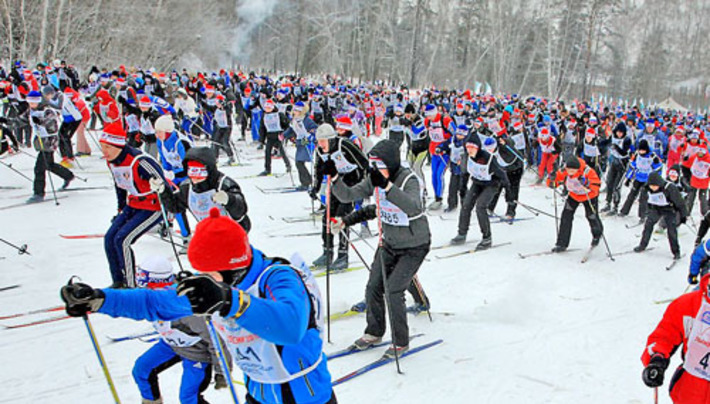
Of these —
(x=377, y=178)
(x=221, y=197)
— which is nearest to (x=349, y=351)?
(x=377, y=178)

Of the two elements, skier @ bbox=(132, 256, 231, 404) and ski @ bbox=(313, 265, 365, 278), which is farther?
ski @ bbox=(313, 265, 365, 278)

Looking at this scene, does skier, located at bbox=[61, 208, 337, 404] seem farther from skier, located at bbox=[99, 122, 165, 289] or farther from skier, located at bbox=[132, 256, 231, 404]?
skier, located at bbox=[99, 122, 165, 289]

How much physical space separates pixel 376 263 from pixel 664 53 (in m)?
57.7

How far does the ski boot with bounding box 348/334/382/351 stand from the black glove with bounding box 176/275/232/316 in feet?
10.6

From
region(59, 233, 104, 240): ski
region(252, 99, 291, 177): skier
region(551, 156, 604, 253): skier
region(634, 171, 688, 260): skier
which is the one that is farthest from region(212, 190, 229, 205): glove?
region(252, 99, 291, 177): skier

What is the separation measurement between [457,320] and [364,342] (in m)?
1.32

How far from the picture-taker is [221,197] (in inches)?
193

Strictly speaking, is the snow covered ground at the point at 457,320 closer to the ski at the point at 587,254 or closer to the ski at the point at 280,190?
the ski at the point at 587,254

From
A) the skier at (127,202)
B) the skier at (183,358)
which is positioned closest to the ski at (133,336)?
the skier at (127,202)

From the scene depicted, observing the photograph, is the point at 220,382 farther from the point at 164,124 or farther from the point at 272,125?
the point at 272,125

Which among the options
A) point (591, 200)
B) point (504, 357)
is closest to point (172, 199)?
point (504, 357)

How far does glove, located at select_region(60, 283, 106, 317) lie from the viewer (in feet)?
6.02

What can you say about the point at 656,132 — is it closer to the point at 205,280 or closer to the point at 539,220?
the point at 539,220

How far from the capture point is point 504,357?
4.84 meters
